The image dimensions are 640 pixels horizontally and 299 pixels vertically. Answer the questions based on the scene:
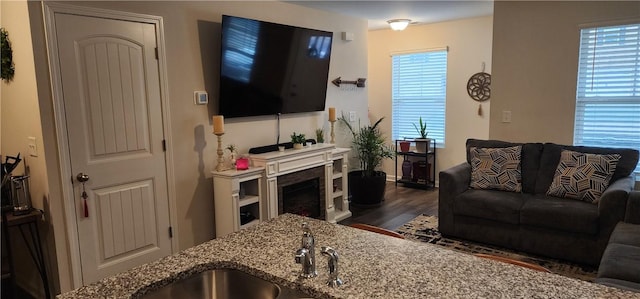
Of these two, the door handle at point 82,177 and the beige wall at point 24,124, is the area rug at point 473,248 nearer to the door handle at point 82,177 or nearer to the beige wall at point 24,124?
the door handle at point 82,177

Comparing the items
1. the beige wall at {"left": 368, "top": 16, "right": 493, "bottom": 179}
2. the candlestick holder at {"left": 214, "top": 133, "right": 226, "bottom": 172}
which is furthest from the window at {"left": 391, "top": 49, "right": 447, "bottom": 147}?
the candlestick holder at {"left": 214, "top": 133, "right": 226, "bottom": 172}

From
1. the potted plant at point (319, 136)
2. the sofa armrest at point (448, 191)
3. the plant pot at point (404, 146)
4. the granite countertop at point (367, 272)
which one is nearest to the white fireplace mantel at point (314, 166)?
the potted plant at point (319, 136)

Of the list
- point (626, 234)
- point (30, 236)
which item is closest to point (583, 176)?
point (626, 234)

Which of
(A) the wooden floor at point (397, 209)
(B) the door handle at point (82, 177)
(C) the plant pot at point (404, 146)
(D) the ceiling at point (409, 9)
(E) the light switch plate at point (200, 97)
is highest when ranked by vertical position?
(D) the ceiling at point (409, 9)

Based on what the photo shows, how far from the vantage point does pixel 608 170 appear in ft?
11.5

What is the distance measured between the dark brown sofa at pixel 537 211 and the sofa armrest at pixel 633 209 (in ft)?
0.21

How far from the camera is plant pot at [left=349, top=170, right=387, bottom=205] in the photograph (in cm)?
516

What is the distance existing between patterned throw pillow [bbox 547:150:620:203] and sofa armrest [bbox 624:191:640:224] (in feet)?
1.36

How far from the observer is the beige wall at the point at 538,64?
4016mm

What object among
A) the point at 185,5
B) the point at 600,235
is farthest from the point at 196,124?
the point at 600,235

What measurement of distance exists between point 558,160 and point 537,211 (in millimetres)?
731

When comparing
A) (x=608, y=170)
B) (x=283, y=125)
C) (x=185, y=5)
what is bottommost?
(x=608, y=170)

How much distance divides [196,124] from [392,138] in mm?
3776

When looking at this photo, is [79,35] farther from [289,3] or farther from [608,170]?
[608,170]
